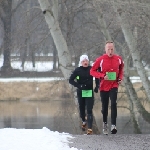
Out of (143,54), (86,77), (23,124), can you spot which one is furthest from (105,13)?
(23,124)

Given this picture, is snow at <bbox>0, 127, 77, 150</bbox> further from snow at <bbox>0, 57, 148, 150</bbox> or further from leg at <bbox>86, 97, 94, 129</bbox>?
leg at <bbox>86, 97, 94, 129</bbox>

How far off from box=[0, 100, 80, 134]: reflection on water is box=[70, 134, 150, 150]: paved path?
344 inches

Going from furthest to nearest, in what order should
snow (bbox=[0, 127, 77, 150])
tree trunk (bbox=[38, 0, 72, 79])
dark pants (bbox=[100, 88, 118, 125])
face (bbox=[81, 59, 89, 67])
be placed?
tree trunk (bbox=[38, 0, 72, 79]) → face (bbox=[81, 59, 89, 67]) → dark pants (bbox=[100, 88, 118, 125]) → snow (bbox=[0, 127, 77, 150])

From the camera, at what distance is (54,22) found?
1404 centimetres

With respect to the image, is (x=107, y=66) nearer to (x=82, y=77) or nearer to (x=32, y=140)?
(x=82, y=77)

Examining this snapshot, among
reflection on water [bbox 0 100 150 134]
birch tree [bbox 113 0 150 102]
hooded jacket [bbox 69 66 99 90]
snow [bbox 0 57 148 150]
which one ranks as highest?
birch tree [bbox 113 0 150 102]

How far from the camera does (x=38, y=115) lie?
2855cm

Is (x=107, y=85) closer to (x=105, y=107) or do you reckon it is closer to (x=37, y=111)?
(x=105, y=107)

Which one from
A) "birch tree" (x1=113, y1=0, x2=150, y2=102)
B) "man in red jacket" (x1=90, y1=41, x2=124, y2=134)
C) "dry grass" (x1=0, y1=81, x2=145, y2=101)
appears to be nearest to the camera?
"man in red jacket" (x1=90, y1=41, x2=124, y2=134)

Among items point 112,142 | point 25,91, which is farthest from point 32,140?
point 25,91

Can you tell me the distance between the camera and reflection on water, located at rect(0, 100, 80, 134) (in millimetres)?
21406

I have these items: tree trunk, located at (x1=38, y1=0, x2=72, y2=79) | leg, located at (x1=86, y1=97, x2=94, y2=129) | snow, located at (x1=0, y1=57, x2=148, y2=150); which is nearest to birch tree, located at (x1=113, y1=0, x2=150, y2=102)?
tree trunk, located at (x1=38, y1=0, x2=72, y2=79)

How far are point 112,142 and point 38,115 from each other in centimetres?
1960

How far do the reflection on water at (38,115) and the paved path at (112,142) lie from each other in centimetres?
873
